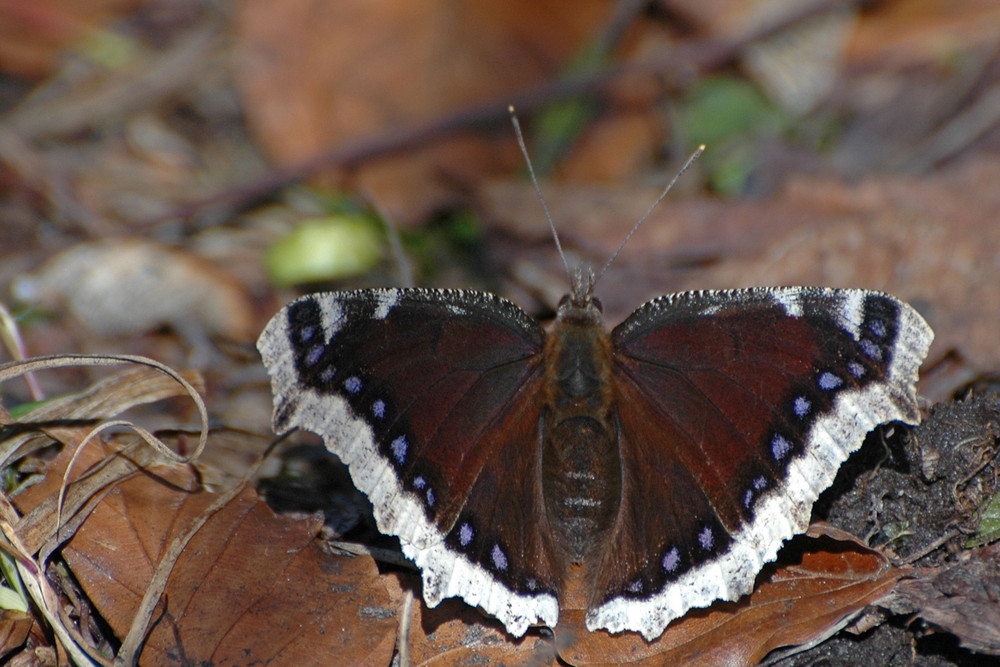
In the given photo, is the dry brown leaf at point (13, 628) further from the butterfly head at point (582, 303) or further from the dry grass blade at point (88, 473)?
the butterfly head at point (582, 303)

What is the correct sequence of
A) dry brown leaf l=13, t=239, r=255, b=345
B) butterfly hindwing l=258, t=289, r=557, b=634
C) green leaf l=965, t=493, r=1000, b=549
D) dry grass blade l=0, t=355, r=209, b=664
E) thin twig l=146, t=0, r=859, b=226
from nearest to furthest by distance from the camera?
dry grass blade l=0, t=355, r=209, b=664
butterfly hindwing l=258, t=289, r=557, b=634
green leaf l=965, t=493, r=1000, b=549
dry brown leaf l=13, t=239, r=255, b=345
thin twig l=146, t=0, r=859, b=226

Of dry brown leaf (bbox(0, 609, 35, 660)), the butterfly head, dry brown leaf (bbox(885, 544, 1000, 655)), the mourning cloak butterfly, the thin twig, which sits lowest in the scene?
dry brown leaf (bbox(885, 544, 1000, 655))

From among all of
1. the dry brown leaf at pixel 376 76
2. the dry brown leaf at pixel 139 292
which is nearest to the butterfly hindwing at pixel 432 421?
the dry brown leaf at pixel 139 292

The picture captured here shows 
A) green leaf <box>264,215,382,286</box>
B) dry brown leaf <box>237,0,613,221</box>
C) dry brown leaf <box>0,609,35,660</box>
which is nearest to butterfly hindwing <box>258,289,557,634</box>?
dry brown leaf <box>0,609,35,660</box>

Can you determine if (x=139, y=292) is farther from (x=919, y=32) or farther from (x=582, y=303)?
(x=919, y=32)

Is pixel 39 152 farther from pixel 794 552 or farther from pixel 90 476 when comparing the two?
pixel 794 552

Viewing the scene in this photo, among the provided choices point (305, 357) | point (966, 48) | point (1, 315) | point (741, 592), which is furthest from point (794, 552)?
point (966, 48)

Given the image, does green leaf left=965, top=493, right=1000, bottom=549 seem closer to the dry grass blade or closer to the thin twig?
the dry grass blade
